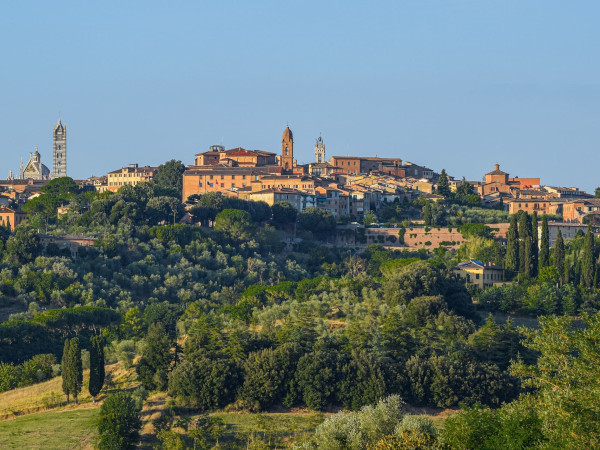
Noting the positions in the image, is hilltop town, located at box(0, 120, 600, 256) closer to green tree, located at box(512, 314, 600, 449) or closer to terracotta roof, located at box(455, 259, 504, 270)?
terracotta roof, located at box(455, 259, 504, 270)

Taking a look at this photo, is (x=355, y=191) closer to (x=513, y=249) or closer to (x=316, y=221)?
(x=316, y=221)

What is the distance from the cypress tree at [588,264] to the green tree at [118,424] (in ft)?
107

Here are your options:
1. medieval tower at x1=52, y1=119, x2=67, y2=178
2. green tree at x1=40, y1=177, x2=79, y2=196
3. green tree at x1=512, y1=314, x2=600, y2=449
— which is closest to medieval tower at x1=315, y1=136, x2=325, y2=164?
medieval tower at x1=52, y1=119, x2=67, y2=178

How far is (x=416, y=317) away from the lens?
55.6m

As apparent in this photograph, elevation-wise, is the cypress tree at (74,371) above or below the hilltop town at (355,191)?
below

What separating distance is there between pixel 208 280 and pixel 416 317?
23.1 m

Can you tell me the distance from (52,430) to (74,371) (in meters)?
4.48

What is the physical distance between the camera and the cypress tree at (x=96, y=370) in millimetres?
48259

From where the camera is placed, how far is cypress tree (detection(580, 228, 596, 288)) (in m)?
68.9

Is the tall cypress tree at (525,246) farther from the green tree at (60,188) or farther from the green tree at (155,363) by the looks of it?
the green tree at (60,188)

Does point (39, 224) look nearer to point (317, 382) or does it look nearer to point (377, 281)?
point (377, 281)

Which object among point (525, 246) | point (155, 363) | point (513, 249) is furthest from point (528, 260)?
point (155, 363)

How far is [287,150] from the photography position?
370 feet

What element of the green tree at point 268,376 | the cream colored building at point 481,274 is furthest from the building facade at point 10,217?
the green tree at point 268,376
